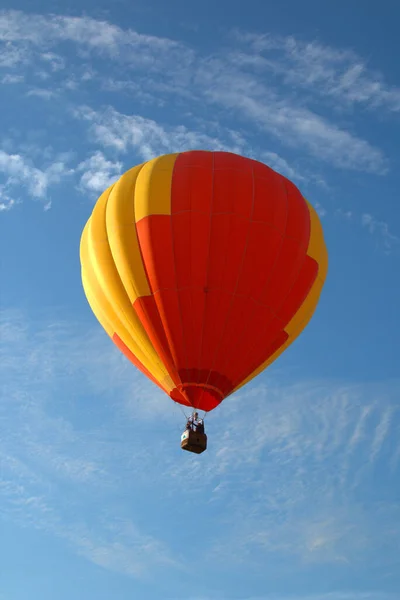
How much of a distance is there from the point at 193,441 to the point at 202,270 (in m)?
4.16

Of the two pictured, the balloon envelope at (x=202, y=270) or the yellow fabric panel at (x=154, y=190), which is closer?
the balloon envelope at (x=202, y=270)

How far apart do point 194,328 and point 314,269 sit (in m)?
4.03

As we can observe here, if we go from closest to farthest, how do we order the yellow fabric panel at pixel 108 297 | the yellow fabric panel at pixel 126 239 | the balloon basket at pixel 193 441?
the balloon basket at pixel 193 441, the yellow fabric panel at pixel 126 239, the yellow fabric panel at pixel 108 297

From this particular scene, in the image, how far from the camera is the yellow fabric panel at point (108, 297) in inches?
933

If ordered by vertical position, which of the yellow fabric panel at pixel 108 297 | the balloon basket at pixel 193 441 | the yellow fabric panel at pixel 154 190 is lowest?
the balloon basket at pixel 193 441

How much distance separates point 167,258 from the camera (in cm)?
2334

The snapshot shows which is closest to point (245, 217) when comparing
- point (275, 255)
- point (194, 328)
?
point (275, 255)

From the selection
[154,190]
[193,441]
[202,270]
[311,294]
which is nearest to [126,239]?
[154,190]

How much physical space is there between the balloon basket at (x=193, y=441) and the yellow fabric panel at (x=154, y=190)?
219 inches

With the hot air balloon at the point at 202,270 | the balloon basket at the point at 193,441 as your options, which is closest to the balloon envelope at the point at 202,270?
the hot air balloon at the point at 202,270

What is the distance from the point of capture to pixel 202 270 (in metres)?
23.2

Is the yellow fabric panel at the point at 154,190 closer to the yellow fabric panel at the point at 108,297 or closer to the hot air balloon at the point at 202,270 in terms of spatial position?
the hot air balloon at the point at 202,270

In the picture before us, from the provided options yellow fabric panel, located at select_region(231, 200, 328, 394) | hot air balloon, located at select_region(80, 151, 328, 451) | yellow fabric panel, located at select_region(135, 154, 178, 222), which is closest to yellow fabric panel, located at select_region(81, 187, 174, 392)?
hot air balloon, located at select_region(80, 151, 328, 451)

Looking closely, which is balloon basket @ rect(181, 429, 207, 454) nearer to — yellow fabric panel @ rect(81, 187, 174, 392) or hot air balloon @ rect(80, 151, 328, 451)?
hot air balloon @ rect(80, 151, 328, 451)
